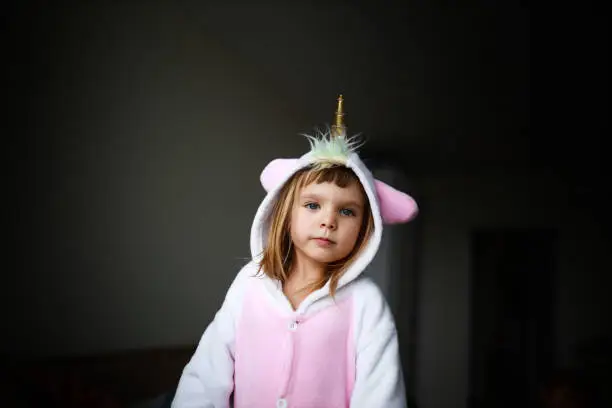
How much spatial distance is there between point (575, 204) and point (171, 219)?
0.78m

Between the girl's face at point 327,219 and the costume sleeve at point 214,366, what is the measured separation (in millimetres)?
141

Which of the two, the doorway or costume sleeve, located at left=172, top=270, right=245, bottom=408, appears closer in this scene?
costume sleeve, located at left=172, top=270, right=245, bottom=408

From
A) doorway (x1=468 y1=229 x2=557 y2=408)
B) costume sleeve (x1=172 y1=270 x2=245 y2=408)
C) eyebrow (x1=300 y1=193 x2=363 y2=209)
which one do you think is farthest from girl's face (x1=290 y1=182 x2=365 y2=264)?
doorway (x1=468 y1=229 x2=557 y2=408)

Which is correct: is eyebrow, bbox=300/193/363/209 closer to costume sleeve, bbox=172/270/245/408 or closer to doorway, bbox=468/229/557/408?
costume sleeve, bbox=172/270/245/408

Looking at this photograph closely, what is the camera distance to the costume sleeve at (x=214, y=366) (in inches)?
33.3

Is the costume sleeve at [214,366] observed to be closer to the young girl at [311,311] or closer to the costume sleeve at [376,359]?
the young girl at [311,311]

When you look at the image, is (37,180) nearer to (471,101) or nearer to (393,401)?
(393,401)

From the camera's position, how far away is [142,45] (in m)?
1.08

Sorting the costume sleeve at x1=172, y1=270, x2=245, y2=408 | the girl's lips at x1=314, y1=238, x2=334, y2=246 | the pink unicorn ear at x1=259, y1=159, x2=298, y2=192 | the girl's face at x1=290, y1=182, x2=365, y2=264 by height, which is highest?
the pink unicorn ear at x1=259, y1=159, x2=298, y2=192

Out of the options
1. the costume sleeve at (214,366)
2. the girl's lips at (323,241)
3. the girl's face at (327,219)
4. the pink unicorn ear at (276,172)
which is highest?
the pink unicorn ear at (276,172)

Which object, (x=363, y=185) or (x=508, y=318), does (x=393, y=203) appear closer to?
(x=363, y=185)

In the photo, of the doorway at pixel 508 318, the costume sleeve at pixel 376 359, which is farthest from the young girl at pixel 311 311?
the doorway at pixel 508 318

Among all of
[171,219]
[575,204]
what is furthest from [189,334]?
[575,204]

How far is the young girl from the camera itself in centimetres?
82
